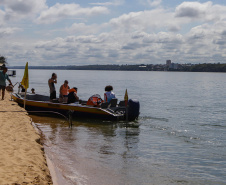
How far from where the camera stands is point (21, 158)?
7090mm

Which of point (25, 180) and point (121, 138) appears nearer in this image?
point (25, 180)

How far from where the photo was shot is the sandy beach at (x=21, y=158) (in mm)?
5855

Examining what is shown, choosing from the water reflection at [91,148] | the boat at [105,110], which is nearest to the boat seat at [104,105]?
the boat at [105,110]

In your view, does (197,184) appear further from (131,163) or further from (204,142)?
(204,142)

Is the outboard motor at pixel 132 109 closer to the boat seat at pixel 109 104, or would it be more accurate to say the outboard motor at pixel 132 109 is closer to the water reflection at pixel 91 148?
the water reflection at pixel 91 148

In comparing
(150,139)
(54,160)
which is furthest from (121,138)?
(54,160)

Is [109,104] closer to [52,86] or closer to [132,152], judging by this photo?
[52,86]

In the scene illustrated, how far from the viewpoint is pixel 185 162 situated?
31.5 ft

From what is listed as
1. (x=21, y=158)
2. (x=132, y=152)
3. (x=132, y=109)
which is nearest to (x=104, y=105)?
(x=132, y=109)

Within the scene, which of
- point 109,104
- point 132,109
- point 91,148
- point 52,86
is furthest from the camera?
point 52,86

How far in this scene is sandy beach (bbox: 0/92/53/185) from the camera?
586cm

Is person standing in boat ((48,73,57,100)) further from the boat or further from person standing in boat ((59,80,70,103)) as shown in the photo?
the boat

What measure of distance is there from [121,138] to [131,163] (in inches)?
147

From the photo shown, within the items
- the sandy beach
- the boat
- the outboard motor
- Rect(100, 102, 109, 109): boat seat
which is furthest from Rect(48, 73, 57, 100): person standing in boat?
the sandy beach
